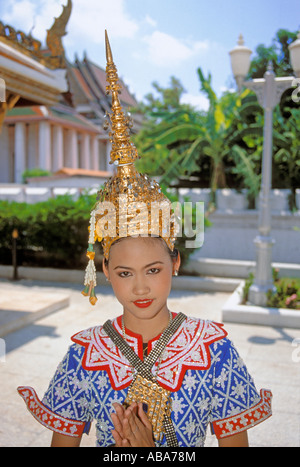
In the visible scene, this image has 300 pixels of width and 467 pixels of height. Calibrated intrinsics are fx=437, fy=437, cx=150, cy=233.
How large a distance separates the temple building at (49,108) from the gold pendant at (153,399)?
5.07 meters

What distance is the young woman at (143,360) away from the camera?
5.05 feet

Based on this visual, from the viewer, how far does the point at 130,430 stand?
4.59 feet

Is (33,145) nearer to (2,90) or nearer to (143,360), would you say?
(2,90)

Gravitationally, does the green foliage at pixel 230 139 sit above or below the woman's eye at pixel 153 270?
above

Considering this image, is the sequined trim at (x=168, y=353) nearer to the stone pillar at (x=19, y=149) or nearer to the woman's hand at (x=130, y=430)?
the woman's hand at (x=130, y=430)

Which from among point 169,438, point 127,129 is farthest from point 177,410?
point 127,129

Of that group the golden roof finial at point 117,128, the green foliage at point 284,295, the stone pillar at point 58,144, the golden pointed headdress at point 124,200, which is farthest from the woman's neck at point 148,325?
the stone pillar at point 58,144

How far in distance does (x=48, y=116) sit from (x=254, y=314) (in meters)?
22.0

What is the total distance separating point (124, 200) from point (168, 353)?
0.59 m

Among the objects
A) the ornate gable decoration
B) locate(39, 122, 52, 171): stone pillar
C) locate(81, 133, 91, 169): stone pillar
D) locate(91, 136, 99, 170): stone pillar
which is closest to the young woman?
the ornate gable decoration

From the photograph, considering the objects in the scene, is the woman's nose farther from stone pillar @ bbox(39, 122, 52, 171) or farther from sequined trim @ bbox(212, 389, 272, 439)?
stone pillar @ bbox(39, 122, 52, 171)

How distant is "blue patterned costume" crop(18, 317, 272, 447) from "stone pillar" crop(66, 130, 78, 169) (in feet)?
95.9

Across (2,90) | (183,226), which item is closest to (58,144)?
(183,226)

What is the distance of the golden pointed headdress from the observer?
1.60m
